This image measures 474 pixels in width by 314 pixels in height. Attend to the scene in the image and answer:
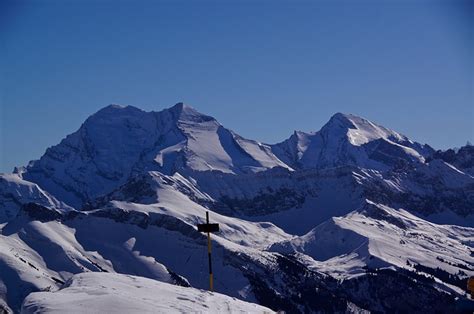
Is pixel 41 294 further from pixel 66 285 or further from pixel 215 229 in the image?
pixel 215 229

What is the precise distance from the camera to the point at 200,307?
8038cm

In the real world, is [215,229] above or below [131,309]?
above

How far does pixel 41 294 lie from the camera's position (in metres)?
79.9

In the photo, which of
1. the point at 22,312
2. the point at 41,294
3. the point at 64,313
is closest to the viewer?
the point at 64,313

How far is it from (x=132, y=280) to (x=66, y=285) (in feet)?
24.3

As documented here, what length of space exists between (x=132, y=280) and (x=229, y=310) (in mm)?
16124

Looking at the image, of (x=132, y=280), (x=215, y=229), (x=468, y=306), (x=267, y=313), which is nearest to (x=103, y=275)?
(x=132, y=280)

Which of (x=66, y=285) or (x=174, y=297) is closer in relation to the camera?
(x=174, y=297)

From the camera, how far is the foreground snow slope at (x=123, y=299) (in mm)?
73125

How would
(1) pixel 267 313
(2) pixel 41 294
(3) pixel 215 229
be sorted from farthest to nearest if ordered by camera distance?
(3) pixel 215 229 < (1) pixel 267 313 < (2) pixel 41 294

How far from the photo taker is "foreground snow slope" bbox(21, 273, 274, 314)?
2879 inches

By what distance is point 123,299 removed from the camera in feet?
253

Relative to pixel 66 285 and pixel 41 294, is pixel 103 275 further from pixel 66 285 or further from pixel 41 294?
pixel 41 294

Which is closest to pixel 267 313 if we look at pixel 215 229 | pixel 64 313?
pixel 215 229
